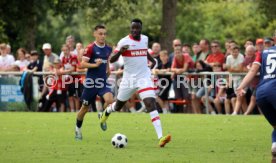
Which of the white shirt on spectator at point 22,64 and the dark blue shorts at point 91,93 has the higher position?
the white shirt on spectator at point 22,64

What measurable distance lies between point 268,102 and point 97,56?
20.5 feet

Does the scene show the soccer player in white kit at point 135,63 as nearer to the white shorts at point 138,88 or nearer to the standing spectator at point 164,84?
the white shorts at point 138,88

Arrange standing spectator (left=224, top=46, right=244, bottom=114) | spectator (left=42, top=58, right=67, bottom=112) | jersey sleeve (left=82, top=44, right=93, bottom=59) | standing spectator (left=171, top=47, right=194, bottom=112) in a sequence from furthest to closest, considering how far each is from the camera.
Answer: spectator (left=42, top=58, right=67, bottom=112), standing spectator (left=171, top=47, right=194, bottom=112), standing spectator (left=224, top=46, right=244, bottom=114), jersey sleeve (left=82, top=44, right=93, bottom=59)

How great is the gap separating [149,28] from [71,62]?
27.0 m

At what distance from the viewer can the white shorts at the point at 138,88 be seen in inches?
671

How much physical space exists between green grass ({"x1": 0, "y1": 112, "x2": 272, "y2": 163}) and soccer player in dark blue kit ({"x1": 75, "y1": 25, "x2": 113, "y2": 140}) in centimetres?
92

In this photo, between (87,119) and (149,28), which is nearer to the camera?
(87,119)

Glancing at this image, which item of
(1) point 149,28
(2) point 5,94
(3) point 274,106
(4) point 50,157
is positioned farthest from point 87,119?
(1) point 149,28

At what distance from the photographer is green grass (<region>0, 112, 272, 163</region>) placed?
14484 mm

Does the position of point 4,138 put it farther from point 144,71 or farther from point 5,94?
point 5,94

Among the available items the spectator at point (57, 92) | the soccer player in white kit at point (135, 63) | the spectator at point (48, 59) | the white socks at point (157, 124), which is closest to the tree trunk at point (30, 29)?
the spectator at point (48, 59)

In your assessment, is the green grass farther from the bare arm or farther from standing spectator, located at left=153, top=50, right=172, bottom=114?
standing spectator, located at left=153, top=50, right=172, bottom=114

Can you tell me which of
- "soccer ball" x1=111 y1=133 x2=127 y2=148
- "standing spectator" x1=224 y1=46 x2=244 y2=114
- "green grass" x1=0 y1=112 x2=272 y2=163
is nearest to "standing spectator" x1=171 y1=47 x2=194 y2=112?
"standing spectator" x1=224 y1=46 x2=244 y2=114

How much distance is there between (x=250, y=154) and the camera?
Answer: 14828 millimetres
